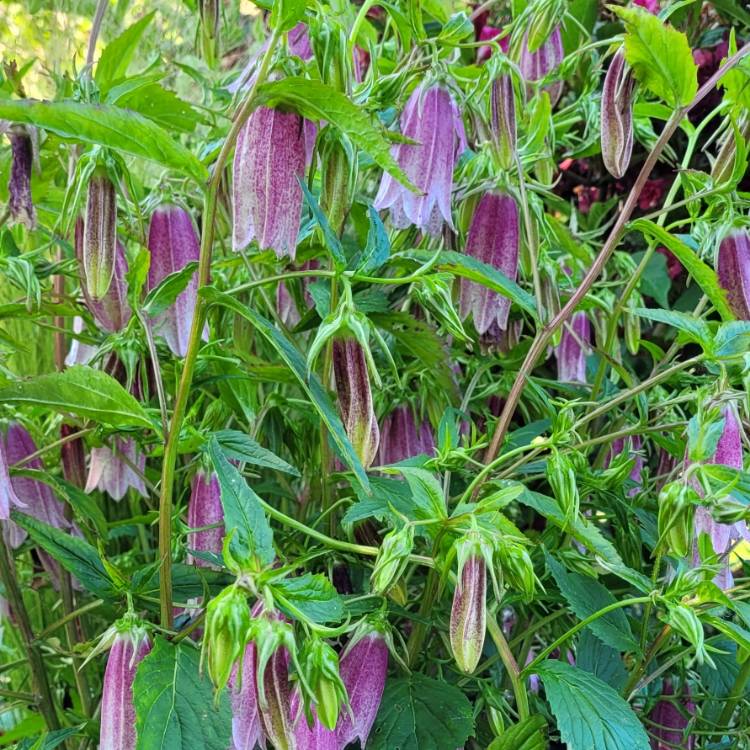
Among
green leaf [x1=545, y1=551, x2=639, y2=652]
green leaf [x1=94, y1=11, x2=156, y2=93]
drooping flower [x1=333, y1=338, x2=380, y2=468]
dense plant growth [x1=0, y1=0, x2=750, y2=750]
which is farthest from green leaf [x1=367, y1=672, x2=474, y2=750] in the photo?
green leaf [x1=94, y1=11, x2=156, y2=93]

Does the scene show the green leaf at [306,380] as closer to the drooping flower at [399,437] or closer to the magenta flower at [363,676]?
the magenta flower at [363,676]

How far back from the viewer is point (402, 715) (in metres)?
0.74

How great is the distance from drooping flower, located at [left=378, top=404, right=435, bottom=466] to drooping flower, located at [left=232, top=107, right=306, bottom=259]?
0.29m

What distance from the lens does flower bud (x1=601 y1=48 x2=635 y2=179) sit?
2.52 ft

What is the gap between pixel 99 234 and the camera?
705mm

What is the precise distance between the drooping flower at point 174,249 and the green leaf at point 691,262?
39 centimetres

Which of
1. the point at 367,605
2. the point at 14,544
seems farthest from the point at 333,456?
the point at 14,544

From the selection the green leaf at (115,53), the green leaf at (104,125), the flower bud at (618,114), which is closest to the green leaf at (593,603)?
the flower bud at (618,114)

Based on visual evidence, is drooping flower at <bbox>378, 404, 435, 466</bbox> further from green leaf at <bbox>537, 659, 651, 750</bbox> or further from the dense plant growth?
green leaf at <bbox>537, 659, 651, 750</bbox>

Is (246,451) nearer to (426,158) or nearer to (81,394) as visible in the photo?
(81,394)

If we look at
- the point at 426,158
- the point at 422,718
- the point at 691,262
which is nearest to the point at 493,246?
the point at 426,158

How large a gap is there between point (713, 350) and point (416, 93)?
336 millimetres

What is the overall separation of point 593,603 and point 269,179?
424 mm

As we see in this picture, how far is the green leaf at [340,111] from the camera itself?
549 mm
